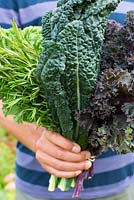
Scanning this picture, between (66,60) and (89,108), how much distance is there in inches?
5.6

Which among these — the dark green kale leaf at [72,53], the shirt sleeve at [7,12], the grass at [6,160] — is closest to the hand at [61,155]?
the dark green kale leaf at [72,53]

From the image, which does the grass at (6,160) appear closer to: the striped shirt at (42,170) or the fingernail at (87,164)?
the striped shirt at (42,170)

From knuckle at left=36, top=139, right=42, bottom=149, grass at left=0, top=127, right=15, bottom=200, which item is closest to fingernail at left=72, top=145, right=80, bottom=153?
knuckle at left=36, top=139, right=42, bottom=149

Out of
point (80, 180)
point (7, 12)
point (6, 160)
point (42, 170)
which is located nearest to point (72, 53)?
point (80, 180)

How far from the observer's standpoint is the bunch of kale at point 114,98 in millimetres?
1476

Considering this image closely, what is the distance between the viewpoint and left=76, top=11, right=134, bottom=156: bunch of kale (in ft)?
4.84

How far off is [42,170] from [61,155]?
359 millimetres

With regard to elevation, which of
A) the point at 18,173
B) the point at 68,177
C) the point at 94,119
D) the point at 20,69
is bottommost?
the point at 18,173

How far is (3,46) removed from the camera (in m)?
1.61

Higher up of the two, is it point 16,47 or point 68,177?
point 16,47

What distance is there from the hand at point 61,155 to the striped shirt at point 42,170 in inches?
11.5

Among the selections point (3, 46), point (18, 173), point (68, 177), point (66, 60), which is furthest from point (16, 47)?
point (18, 173)

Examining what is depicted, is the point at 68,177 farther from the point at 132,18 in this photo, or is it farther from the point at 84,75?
the point at 132,18

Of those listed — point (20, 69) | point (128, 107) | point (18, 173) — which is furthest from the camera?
point (18, 173)
